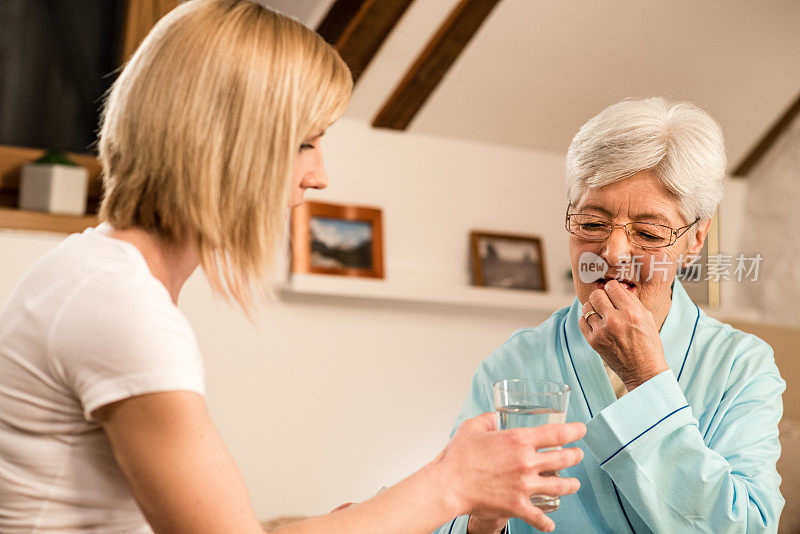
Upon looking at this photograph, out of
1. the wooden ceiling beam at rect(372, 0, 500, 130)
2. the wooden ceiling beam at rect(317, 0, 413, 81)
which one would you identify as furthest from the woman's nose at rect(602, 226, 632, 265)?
the wooden ceiling beam at rect(372, 0, 500, 130)

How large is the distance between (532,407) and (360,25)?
2622 millimetres

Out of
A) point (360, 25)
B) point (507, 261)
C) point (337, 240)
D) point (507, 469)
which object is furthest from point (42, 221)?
point (507, 469)

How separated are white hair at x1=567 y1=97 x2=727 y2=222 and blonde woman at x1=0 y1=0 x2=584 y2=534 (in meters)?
0.63

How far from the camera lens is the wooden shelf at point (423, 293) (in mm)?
3666

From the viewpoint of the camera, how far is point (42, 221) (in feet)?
10.9

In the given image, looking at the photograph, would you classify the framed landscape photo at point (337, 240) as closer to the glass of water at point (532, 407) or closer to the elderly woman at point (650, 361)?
the elderly woman at point (650, 361)

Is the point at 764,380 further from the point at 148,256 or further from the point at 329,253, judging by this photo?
the point at 329,253

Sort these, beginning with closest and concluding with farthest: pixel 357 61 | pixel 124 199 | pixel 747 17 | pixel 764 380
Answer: pixel 124 199, pixel 764 380, pixel 357 61, pixel 747 17

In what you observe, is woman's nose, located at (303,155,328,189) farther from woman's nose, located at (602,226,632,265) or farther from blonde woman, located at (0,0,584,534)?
woman's nose, located at (602,226,632,265)

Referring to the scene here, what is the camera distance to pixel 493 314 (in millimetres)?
4195

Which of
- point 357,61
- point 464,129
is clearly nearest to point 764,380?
point 357,61

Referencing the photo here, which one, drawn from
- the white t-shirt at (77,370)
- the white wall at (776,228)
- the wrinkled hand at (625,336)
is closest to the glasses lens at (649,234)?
the wrinkled hand at (625,336)

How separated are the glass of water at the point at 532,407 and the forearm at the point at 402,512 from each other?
142mm

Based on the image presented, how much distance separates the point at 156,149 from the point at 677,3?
3354mm
